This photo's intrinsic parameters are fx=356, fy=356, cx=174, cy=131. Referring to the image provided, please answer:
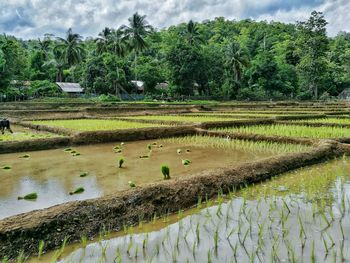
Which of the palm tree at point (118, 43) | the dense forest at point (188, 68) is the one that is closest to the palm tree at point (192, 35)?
the dense forest at point (188, 68)

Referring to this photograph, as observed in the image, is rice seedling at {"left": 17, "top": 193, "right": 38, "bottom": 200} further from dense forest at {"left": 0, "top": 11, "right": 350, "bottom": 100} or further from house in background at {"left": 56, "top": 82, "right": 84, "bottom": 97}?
house in background at {"left": 56, "top": 82, "right": 84, "bottom": 97}

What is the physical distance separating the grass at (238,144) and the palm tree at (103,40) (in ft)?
139

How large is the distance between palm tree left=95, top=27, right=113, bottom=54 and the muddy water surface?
43311 millimetres

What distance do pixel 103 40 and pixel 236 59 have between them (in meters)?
19.8

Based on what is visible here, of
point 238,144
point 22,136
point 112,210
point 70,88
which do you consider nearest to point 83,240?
point 112,210

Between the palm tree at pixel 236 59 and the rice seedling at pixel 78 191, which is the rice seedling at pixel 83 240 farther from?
the palm tree at pixel 236 59

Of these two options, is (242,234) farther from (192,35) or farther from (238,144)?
(192,35)

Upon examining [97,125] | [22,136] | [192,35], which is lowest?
[97,125]

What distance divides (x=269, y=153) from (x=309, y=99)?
45.6 m

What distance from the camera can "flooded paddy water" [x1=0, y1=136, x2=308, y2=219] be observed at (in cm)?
598

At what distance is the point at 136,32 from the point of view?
4975cm

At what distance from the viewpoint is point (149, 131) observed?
44.1ft

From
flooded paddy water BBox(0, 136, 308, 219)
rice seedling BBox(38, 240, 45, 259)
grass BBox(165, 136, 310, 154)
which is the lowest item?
grass BBox(165, 136, 310, 154)

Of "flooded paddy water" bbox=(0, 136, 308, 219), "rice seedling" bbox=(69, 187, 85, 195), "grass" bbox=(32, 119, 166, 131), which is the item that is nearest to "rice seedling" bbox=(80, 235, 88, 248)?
"flooded paddy water" bbox=(0, 136, 308, 219)
